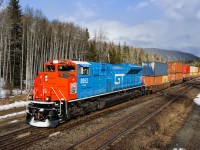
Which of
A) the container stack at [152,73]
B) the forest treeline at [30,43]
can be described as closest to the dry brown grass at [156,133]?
the container stack at [152,73]

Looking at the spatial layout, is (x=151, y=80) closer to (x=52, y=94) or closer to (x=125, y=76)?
(x=125, y=76)

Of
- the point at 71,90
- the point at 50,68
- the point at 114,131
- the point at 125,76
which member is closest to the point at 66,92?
the point at 71,90

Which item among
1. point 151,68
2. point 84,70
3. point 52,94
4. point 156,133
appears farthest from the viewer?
point 151,68

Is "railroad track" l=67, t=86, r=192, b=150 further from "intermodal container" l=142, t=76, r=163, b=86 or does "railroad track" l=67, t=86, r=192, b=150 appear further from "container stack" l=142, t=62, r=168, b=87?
"container stack" l=142, t=62, r=168, b=87

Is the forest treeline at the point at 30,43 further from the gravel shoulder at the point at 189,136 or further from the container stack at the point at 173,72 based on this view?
the gravel shoulder at the point at 189,136

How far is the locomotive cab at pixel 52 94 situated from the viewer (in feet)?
39.9

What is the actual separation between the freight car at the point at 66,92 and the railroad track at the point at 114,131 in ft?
7.38

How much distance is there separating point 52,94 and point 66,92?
0.78 metres

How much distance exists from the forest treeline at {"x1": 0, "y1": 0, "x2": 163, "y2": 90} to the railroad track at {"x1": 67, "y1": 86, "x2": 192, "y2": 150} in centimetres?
2252

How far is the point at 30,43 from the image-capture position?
41031mm

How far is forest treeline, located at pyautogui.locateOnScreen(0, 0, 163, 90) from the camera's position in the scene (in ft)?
124

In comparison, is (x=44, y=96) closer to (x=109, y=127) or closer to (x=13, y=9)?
(x=109, y=127)

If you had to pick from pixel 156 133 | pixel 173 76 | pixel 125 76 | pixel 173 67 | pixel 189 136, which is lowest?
pixel 189 136

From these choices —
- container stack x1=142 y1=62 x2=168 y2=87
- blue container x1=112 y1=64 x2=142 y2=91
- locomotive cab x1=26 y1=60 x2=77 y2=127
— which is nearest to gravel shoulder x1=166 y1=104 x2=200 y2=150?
locomotive cab x1=26 y1=60 x2=77 y2=127
